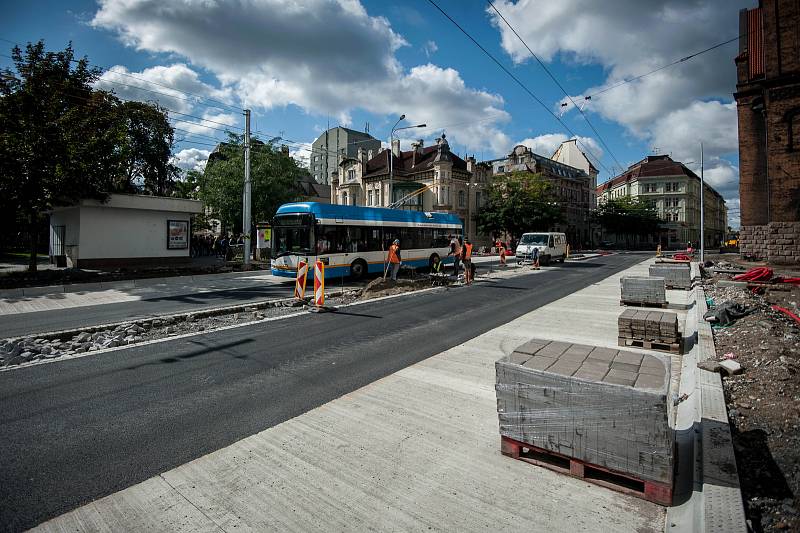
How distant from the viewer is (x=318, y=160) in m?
97.8

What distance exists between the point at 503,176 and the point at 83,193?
4183cm

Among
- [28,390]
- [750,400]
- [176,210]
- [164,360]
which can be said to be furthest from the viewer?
[176,210]

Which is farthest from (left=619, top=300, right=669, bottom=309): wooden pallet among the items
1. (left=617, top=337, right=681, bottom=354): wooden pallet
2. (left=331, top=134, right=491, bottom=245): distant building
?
(left=331, top=134, right=491, bottom=245): distant building

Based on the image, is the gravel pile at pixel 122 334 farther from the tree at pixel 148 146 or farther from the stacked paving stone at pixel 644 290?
the tree at pixel 148 146

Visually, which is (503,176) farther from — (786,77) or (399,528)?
(399,528)

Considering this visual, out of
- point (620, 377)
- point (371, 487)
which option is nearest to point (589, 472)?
point (620, 377)

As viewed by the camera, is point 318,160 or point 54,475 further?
point 318,160

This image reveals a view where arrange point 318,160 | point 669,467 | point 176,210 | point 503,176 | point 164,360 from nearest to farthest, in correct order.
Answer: point 669,467 → point 164,360 → point 176,210 → point 503,176 → point 318,160

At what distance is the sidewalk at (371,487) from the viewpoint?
9.17 feet

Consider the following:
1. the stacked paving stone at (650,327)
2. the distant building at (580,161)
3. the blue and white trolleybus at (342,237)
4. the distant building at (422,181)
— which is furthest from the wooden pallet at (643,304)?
the distant building at (580,161)

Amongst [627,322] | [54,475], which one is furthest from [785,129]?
[54,475]

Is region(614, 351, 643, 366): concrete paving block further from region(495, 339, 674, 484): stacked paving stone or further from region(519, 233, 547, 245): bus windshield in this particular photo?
region(519, 233, 547, 245): bus windshield

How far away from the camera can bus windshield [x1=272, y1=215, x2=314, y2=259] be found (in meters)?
16.6

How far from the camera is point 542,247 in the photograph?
29375 millimetres
